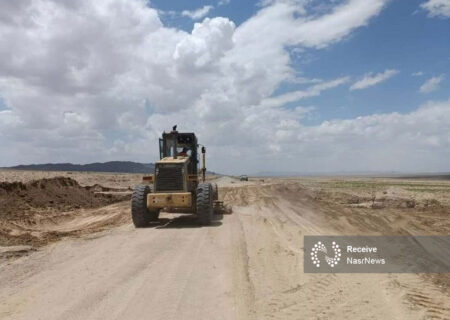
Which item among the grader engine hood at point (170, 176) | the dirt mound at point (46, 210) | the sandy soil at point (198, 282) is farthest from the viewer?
the grader engine hood at point (170, 176)

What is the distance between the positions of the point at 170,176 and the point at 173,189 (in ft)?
1.63

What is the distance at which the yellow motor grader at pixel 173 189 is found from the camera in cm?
1516

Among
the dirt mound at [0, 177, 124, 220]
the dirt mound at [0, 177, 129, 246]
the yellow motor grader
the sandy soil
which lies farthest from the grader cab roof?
the dirt mound at [0, 177, 124, 220]

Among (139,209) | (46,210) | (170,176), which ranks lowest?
(46,210)

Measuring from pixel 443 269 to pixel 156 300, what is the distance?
23.3ft

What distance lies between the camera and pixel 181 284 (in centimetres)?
788

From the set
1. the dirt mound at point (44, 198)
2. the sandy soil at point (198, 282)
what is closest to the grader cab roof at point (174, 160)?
the sandy soil at point (198, 282)

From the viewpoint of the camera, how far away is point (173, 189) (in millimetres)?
15797

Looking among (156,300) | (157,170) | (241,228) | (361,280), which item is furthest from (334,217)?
(156,300)

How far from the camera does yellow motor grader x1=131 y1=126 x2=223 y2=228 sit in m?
15.2

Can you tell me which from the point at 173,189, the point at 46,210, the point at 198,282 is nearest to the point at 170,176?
the point at 173,189

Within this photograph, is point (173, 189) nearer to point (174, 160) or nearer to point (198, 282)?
point (174, 160)

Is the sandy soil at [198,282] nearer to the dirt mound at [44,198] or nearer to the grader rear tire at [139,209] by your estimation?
the grader rear tire at [139,209]

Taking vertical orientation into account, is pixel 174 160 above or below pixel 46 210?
above
